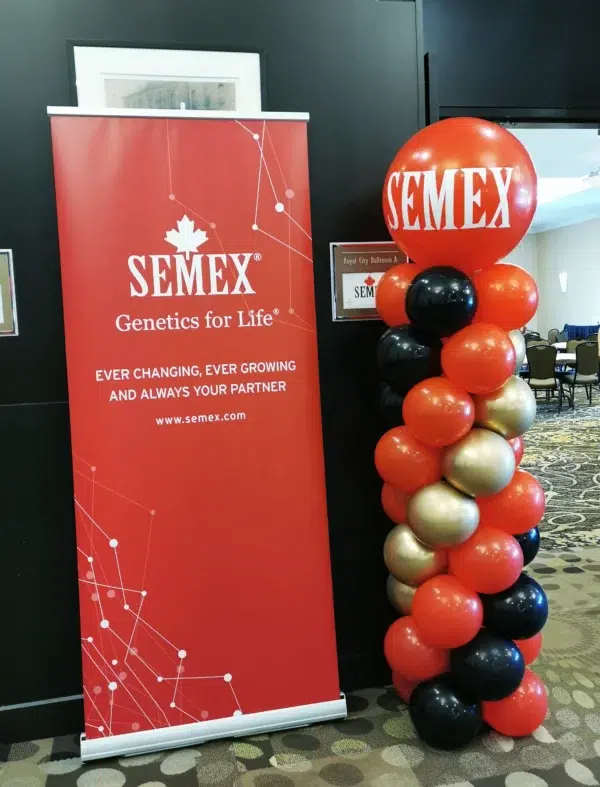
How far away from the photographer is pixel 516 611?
2.23 m

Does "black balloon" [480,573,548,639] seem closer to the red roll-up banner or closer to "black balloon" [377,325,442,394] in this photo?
the red roll-up banner

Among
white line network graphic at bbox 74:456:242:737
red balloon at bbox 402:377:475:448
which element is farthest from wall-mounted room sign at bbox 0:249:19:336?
red balloon at bbox 402:377:475:448

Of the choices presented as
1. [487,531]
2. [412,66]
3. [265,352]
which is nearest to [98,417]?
[265,352]

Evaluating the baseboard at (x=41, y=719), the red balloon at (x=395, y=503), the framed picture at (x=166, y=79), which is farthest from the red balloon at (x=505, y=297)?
the baseboard at (x=41, y=719)

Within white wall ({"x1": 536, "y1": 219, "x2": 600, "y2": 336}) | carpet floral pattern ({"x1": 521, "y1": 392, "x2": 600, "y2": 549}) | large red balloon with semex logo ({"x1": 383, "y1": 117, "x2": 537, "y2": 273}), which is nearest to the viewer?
large red balloon with semex logo ({"x1": 383, "y1": 117, "x2": 537, "y2": 273})

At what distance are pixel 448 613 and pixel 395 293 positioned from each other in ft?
3.38

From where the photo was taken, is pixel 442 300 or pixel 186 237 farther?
pixel 186 237

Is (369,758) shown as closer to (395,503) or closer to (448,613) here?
(448,613)

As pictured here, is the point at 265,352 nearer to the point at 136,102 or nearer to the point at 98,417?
the point at 98,417

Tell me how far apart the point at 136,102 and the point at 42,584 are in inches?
66.5

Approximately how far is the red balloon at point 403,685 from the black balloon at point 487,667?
25 centimetres

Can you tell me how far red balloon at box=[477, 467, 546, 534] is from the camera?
222 centimetres

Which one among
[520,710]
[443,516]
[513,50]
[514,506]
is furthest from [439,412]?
[513,50]

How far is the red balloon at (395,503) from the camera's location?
93.4 inches
